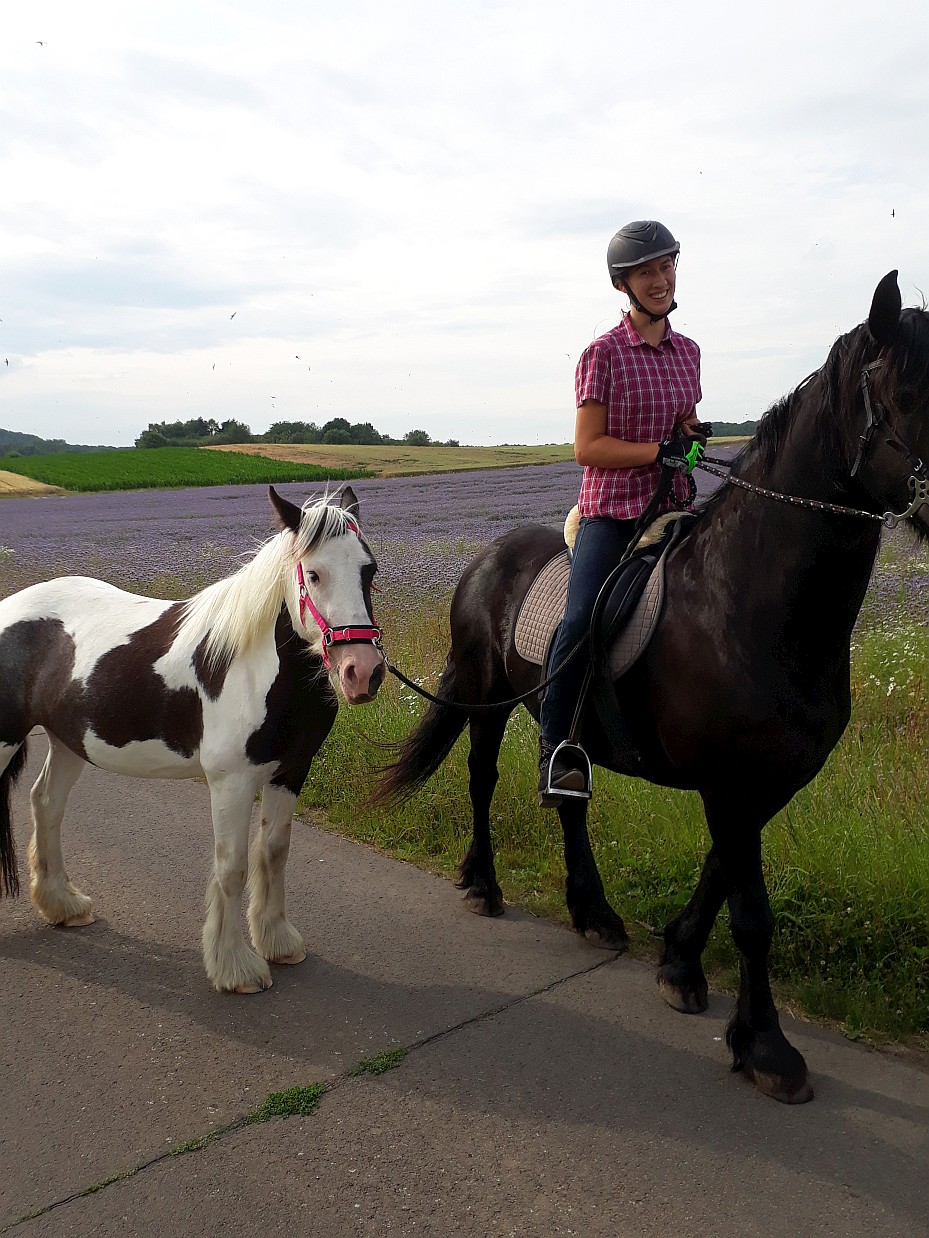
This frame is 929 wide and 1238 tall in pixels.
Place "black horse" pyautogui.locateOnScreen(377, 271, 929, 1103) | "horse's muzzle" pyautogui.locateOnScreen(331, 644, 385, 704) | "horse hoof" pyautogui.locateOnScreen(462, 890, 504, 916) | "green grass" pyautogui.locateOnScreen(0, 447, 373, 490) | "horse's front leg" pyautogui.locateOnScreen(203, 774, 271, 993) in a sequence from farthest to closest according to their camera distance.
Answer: "green grass" pyautogui.locateOnScreen(0, 447, 373, 490)
"horse hoof" pyautogui.locateOnScreen(462, 890, 504, 916)
"horse's front leg" pyautogui.locateOnScreen(203, 774, 271, 993)
"horse's muzzle" pyautogui.locateOnScreen(331, 644, 385, 704)
"black horse" pyautogui.locateOnScreen(377, 271, 929, 1103)

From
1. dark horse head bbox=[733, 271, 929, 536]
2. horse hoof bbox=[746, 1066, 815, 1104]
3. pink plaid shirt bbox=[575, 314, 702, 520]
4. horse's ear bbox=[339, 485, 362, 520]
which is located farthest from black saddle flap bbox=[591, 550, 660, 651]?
horse hoof bbox=[746, 1066, 815, 1104]

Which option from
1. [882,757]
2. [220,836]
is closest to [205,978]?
[220,836]

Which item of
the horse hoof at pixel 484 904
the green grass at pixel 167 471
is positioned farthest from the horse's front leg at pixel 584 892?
the green grass at pixel 167 471

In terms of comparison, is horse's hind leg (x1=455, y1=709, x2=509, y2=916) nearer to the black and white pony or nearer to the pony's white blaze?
the black and white pony

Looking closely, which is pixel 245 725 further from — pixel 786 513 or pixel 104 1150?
Answer: pixel 786 513

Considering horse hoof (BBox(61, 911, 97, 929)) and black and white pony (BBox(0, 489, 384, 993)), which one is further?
horse hoof (BBox(61, 911, 97, 929))

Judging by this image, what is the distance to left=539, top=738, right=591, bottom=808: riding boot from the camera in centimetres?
396

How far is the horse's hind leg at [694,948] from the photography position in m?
3.92

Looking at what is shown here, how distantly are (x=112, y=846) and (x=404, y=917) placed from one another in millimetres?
2027

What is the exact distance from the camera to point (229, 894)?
412cm

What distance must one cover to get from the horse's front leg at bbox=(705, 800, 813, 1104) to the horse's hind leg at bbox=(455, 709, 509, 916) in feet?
5.23

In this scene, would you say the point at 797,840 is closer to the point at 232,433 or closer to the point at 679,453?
the point at 679,453

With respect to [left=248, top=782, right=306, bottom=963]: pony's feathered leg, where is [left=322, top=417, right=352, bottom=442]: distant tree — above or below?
above

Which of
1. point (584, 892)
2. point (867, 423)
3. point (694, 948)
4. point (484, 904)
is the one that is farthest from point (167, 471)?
point (867, 423)
